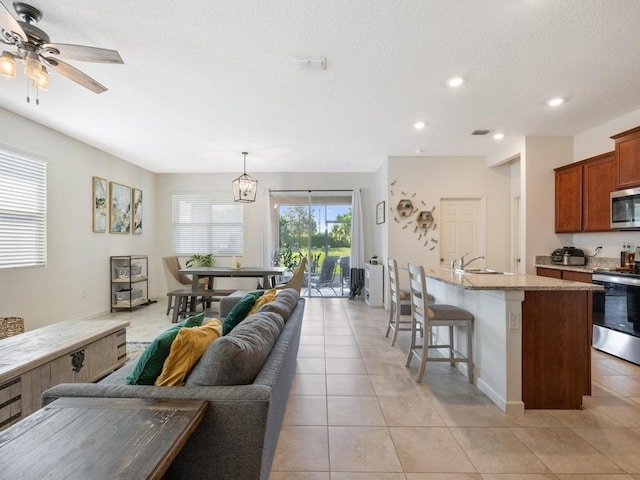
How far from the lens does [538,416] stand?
2.17 m

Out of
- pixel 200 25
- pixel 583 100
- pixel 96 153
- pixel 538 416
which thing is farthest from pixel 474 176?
pixel 96 153

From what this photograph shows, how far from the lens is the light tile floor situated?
5.48 feet

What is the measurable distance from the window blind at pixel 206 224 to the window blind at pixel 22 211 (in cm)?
282

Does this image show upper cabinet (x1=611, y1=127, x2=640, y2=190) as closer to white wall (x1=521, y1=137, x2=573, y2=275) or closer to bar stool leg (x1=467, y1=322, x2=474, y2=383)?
white wall (x1=521, y1=137, x2=573, y2=275)

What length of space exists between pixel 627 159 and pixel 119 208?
7.23 meters

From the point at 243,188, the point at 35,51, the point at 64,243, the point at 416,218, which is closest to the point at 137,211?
the point at 64,243

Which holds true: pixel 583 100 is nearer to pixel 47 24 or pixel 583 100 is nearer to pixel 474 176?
pixel 474 176

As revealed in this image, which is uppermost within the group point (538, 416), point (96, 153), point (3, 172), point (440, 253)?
point (96, 153)

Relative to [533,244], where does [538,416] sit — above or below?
below

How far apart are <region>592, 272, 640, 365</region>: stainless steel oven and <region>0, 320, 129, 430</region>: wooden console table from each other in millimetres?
4880

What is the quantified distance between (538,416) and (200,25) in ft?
11.8

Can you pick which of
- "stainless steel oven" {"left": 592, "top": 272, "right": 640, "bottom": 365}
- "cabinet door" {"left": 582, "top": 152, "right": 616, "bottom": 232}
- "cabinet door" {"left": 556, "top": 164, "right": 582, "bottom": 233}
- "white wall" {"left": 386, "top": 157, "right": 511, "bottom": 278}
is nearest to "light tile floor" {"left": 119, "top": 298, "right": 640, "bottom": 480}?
"stainless steel oven" {"left": 592, "top": 272, "right": 640, "bottom": 365}

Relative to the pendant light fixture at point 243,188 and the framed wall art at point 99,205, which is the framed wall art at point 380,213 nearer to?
the pendant light fixture at point 243,188

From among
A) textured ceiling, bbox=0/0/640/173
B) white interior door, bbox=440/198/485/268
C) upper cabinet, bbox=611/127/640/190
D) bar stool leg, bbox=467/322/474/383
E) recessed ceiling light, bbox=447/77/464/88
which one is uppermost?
textured ceiling, bbox=0/0/640/173
